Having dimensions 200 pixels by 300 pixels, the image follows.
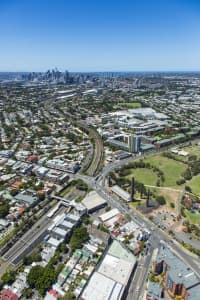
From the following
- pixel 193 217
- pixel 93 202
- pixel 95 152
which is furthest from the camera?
pixel 95 152

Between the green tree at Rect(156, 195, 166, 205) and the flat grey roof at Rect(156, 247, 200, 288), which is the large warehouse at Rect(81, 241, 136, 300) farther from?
the green tree at Rect(156, 195, 166, 205)

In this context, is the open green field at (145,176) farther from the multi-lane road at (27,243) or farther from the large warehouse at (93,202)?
the multi-lane road at (27,243)

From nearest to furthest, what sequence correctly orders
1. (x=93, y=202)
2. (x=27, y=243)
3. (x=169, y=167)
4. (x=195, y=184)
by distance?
1. (x=27, y=243)
2. (x=93, y=202)
3. (x=195, y=184)
4. (x=169, y=167)

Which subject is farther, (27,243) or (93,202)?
(93,202)

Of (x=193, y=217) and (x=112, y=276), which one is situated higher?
(x=112, y=276)

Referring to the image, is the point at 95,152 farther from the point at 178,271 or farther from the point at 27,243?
the point at 178,271

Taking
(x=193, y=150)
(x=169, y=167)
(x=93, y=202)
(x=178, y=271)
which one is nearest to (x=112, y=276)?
(x=178, y=271)

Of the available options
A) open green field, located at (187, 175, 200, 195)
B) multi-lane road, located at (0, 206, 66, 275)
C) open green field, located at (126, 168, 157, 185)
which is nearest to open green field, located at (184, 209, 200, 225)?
open green field, located at (187, 175, 200, 195)
